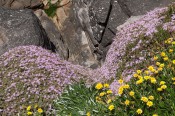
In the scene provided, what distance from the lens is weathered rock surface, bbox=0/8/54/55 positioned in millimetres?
16062

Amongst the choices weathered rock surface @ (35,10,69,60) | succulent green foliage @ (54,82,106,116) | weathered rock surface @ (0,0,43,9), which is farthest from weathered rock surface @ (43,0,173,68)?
succulent green foliage @ (54,82,106,116)

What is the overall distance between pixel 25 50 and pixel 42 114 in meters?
3.34

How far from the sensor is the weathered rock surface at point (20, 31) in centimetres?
1606

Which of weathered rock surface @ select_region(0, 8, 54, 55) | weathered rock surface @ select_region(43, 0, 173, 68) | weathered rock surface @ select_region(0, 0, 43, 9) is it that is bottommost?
weathered rock surface @ select_region(43, 0, 173, 68)

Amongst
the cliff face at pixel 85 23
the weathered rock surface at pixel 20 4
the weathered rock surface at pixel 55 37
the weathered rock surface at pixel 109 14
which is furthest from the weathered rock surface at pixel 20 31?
the weathered rock surface at pixel 20 4

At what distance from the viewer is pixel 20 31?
53.8 feet

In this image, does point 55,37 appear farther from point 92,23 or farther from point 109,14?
point 109,14

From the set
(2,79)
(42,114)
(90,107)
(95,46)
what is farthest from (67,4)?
(90,107)

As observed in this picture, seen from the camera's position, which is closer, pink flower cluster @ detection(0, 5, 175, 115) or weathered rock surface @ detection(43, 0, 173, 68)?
pink flower cluster @ detection(0, 5, 175, 115)

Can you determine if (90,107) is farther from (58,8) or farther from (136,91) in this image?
(58,8)

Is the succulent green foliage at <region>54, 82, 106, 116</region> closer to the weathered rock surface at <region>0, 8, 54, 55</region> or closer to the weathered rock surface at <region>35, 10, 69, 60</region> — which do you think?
the weathered rock surface at <region>0, 8, 54, 55</region>

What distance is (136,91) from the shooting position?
737 centimetres

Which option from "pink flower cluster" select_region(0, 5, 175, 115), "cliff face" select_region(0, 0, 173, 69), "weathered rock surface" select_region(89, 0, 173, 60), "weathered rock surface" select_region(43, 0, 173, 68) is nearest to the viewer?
"pink flower cluster" select_region(0, 5, 175, 115)

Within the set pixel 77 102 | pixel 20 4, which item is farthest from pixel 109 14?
pixel 77 102
